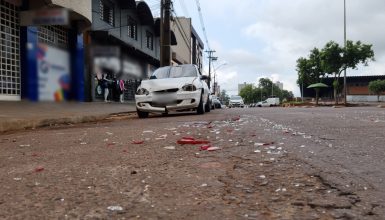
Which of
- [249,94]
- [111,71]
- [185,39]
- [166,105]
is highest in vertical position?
[185,39]

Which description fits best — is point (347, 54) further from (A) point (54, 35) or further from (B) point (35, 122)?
(B) point (35, 122)

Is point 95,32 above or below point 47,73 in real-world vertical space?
above

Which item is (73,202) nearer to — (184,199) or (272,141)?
(184,199)

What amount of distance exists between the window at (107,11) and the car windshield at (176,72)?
10130 mm

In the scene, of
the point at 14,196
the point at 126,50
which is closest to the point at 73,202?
the point at 14,196

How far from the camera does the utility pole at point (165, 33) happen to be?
64.4ft

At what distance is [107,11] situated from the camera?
74.4 feet

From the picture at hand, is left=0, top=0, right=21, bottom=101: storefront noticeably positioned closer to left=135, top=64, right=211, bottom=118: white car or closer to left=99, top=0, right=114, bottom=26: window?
left=135, top=64, right=211, bottom=118: white car

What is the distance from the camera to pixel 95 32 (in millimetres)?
19203

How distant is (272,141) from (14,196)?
3073mm

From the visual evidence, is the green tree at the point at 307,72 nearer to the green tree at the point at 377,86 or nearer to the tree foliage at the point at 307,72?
the tree foliage at the point at 307,72

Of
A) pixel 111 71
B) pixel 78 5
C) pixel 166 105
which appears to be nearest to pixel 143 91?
pixel 166 105

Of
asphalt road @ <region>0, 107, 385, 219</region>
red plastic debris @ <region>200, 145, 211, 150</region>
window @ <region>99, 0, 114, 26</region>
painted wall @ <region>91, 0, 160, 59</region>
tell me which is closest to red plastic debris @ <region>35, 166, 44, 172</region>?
asphalt road @ <region>0, 107, 385, 219</region>

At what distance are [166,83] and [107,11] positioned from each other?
41.3 feet
